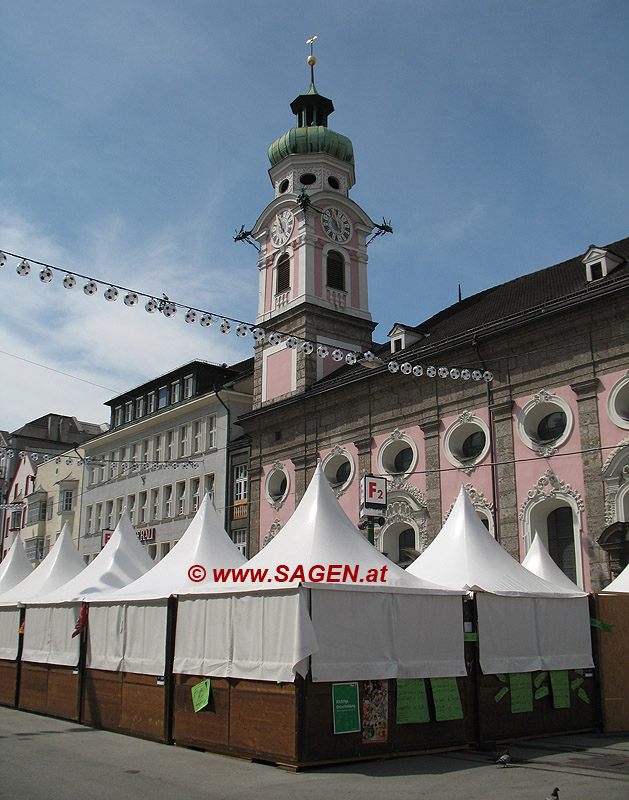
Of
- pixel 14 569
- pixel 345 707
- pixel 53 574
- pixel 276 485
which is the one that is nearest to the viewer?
pixel 345 707

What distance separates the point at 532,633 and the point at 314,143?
3103cm

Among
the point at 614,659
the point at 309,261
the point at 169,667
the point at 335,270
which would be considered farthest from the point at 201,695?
the point at 335,270

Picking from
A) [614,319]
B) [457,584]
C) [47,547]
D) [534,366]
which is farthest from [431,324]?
[47,547]

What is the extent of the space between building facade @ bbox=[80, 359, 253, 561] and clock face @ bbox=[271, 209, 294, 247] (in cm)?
700

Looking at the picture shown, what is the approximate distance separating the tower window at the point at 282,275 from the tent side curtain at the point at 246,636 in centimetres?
2559

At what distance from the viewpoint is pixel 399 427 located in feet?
94.2

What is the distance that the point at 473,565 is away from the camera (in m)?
15.0

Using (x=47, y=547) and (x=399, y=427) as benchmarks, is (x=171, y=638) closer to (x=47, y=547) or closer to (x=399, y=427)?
(x=399, y=427)

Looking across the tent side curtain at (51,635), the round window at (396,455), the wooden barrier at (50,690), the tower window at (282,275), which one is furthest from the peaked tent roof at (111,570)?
the tower window at (282,275)

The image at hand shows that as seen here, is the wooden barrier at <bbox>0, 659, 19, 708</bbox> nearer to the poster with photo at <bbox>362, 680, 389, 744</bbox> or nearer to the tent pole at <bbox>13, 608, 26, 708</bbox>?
the tent pole at <bbox>13, 608, 26, 708</bbox>

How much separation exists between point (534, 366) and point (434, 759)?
1505cm

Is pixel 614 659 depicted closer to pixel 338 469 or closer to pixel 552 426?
pixel 552 426

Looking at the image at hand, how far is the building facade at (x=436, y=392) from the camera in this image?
22.6 metres

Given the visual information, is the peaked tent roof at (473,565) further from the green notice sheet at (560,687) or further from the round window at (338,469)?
the round window at (338,469)
